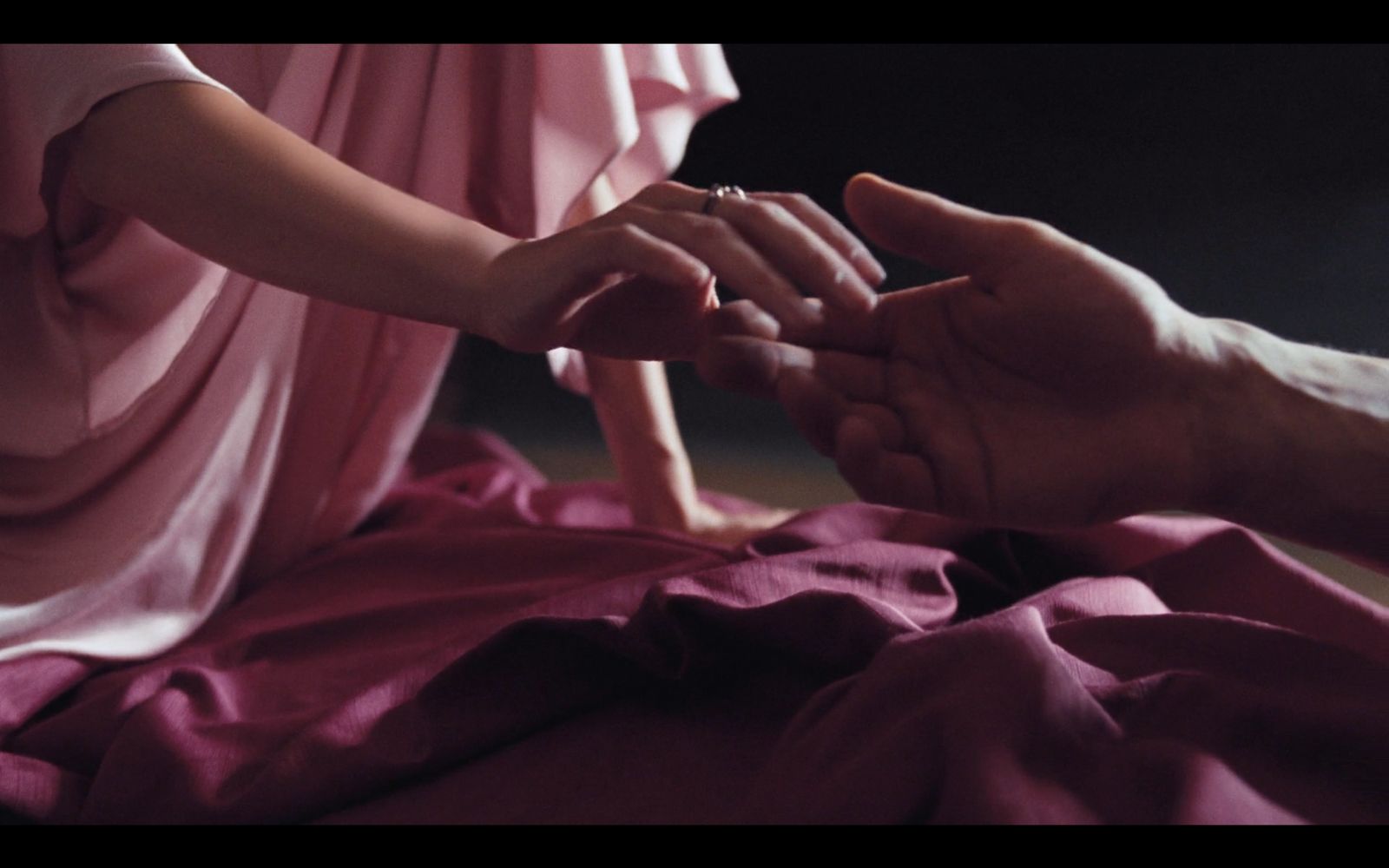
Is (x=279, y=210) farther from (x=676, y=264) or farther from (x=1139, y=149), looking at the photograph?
(x=1139, y=149)

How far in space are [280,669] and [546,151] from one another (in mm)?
383

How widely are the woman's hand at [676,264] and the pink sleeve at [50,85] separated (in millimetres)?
207

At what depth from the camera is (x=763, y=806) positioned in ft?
1.32

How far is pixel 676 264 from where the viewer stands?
0.43 metres

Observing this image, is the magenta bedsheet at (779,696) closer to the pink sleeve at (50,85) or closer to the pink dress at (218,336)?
the pink dress at (218,336)

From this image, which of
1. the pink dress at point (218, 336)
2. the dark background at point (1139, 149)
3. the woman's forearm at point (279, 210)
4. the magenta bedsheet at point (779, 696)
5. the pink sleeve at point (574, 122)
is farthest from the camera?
the dark background at point (1139, 149)

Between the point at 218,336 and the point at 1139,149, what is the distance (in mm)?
1043

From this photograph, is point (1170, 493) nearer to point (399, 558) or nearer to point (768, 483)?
point (399, 558)

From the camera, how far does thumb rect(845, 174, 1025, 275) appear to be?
19.0 inches

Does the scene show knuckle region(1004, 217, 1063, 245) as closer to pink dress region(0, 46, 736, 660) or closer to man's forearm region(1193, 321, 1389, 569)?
man's forearm region(1193, 321, 1389, 569)

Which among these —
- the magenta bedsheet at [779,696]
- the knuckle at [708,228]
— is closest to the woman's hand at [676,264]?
the knuckle at [708,228]

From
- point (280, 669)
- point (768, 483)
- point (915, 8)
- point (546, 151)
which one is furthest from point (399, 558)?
point (915, 8)

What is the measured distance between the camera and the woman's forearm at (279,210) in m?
0.50

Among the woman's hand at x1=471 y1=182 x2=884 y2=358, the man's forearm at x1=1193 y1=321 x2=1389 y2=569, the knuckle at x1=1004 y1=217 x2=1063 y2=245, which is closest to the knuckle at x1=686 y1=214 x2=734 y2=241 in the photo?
the woman's hand at x1=471 y1=182 x2=884 y2=358
